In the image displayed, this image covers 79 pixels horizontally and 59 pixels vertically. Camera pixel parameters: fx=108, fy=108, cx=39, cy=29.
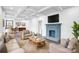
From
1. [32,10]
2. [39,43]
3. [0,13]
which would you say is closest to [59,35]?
[39,43]

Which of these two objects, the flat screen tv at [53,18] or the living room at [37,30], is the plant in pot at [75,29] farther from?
the flat screen tv at [53,18]

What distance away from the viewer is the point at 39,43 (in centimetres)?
236

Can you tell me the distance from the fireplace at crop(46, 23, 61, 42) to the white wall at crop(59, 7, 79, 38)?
0.29 feet

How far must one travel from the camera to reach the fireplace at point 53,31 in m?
2.43

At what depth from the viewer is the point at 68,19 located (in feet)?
7.79

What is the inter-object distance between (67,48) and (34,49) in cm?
73

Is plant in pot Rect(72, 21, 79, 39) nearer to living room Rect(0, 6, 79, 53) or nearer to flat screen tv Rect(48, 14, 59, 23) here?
living room Rect(0, 6, 79, 53)

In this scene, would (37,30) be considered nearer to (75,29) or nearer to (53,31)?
(53,31)

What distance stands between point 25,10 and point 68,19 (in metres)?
0.99

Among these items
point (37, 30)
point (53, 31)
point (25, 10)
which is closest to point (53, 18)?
point (53, 31)

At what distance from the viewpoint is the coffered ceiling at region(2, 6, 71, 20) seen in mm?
2396

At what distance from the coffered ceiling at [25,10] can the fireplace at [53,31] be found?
1.06 feet

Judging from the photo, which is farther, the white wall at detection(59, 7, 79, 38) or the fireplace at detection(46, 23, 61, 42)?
Answer: the fireplace at detection(46, 23, 61, 42)

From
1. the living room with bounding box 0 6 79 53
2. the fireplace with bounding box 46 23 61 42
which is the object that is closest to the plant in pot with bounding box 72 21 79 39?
the living room with bounding box 0 6 79 53
